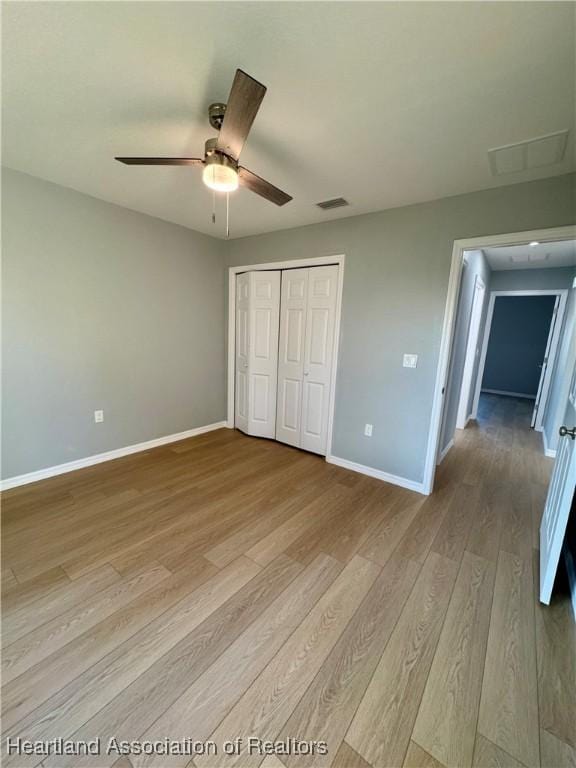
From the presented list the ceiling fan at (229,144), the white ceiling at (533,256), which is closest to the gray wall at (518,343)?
the white ceiling at (533,256)

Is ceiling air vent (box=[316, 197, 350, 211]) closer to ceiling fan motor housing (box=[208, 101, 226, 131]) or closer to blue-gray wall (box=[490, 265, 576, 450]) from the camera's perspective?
ceiling fan motor housing (box=[208, 101, 226, 131])

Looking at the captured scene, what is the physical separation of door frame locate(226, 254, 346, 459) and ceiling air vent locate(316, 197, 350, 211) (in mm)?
445

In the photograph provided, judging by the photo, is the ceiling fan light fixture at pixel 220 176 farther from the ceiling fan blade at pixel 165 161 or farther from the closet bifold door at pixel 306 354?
the closet bifold door at pixel 306 354

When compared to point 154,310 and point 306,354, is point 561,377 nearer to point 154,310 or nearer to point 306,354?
point 306,354

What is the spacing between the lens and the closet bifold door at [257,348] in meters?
3.58

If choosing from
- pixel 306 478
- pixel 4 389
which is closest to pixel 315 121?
pixel 306 478

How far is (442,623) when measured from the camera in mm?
1501

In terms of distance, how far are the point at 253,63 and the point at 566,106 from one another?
146 centimetres

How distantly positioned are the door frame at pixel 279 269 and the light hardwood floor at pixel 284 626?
104cm

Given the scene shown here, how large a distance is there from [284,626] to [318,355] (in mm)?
2395

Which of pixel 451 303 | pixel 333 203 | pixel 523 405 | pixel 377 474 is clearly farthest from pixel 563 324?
pixel 333 203

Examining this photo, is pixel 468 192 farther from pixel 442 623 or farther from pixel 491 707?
pixel 491 707

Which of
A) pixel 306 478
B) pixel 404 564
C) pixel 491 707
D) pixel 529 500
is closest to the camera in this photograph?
pixel 491 707

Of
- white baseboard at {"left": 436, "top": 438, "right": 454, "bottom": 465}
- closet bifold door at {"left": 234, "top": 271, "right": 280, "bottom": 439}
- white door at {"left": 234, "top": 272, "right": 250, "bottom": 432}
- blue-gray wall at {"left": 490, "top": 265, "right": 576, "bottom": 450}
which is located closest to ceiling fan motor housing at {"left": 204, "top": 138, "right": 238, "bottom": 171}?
closet bifold door at {"left": 234, "top": 271, "right": 280, "bottom": 439}
